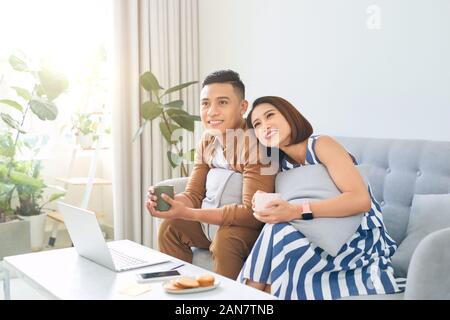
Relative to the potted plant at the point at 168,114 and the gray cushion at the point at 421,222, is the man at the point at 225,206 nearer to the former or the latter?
the gray cushion at the point at 421,222

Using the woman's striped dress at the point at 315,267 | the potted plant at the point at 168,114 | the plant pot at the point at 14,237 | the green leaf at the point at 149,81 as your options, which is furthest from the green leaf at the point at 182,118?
the woman's striped dress at the point at 315,267

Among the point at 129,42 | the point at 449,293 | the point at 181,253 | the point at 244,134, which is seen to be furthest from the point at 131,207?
the point at 449,293

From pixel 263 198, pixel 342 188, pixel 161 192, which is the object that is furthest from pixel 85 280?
pixel 342 188

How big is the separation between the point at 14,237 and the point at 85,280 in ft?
5.63

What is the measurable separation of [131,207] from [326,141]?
6.77 feet

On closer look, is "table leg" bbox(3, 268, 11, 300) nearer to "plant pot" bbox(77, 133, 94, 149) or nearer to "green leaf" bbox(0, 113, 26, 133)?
"green leaf" bbox(0, 113, 26, 133)

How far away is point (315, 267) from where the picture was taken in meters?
1.86

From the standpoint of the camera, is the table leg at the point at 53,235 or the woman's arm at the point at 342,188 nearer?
the woman's arm at the point at 342,188

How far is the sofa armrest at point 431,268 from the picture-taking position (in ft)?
5.12

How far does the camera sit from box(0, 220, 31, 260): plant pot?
3268mm

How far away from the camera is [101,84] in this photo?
4.42 m

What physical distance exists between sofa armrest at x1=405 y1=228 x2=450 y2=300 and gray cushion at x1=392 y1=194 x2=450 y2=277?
1.43 feet

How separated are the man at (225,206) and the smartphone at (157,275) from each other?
0.36 meters
